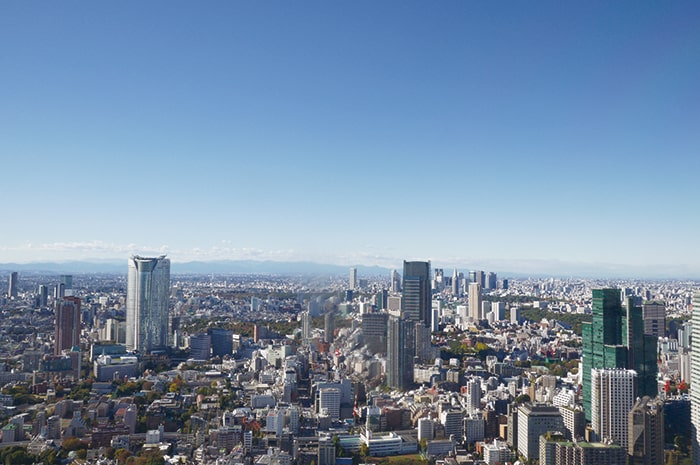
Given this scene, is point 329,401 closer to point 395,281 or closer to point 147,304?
point 147,304

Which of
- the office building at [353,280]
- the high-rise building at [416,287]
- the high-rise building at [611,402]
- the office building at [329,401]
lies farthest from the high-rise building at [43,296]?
the high-rise building at [611,402]

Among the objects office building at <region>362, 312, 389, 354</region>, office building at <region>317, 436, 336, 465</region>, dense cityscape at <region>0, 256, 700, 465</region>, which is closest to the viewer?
office building at <region>317, 436, 336, 465</region>

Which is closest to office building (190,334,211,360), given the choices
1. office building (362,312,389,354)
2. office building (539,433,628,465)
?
office building (362,312,389,354)

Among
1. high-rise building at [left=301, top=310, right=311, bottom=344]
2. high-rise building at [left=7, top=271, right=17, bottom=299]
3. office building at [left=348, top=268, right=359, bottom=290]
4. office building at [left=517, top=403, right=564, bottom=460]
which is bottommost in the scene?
office building at [left=517, top=403, right=564, bottom=460]

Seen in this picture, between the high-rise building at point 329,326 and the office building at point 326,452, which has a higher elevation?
the high-rise building at point 329,326

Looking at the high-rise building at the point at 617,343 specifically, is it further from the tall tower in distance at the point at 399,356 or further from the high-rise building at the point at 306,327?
the high-rise building at the point at 306,327

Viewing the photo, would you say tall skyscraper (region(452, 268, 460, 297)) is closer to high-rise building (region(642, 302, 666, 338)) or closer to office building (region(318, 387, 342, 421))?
high-rise building (region(642, 302, 666, 338))

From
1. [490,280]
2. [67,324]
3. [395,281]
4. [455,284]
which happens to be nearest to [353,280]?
[395,281]
